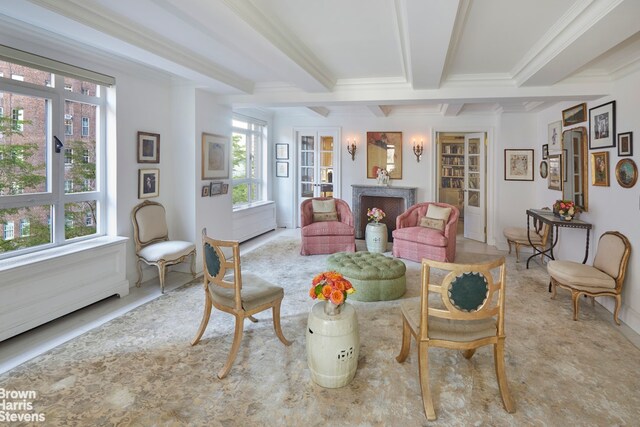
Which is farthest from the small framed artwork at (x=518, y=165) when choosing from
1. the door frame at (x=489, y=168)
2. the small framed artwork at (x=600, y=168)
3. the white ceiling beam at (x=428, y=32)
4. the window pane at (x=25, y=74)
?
the window pane at (x=25, y=74)

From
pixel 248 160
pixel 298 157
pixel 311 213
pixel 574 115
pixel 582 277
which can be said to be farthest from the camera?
pixel 298 157

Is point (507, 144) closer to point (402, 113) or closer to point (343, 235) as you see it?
point (402, 113)

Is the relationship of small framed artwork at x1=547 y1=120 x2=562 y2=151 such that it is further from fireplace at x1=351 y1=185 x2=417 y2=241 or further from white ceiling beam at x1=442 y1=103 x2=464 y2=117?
fireplace at x1=351 y1=185 x2=417 y2=241

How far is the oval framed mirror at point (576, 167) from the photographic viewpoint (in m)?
4.46

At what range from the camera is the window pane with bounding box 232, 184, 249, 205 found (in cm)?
722

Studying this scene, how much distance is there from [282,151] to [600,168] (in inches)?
240

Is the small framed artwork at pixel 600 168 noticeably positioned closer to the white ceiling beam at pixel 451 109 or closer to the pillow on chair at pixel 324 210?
the white ceiling beam at pixel 451 109

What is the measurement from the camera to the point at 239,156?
7.25 m

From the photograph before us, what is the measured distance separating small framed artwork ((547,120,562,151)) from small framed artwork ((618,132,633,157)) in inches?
65.5

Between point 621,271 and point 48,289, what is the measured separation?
5526mm

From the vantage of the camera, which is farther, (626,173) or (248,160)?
(248,160)

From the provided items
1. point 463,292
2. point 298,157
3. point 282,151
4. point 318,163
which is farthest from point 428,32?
point 282,151

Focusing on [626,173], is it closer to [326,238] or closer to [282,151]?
[326,238]

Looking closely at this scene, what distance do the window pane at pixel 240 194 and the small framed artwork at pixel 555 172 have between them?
5.70 m
